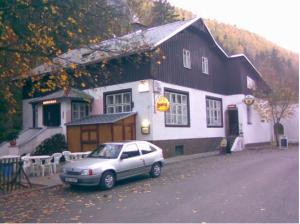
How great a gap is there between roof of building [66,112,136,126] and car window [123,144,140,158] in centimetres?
636

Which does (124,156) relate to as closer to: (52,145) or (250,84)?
(52,145)

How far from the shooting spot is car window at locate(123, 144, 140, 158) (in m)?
13.7

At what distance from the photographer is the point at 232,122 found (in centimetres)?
3139

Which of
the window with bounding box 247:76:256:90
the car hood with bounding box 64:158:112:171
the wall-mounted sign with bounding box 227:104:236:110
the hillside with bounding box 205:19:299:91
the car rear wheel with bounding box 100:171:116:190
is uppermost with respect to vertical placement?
the hillside with bounding box 205:19:299:91

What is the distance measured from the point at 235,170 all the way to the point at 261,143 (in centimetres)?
1925

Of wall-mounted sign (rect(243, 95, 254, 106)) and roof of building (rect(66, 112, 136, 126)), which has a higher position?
wall-mounted sign (rect(243, 95, 254, 106))

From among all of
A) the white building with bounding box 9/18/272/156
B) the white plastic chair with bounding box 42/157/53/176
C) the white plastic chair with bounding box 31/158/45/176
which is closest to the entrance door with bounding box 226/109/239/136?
the white building with bounding box 9/18/272/156

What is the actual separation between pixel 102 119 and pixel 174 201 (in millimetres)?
12741

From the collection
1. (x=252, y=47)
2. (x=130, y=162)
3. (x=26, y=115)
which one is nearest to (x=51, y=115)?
(x=26, y=115)

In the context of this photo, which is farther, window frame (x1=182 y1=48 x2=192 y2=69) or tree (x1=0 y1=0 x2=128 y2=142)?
window frame (x1=182 y1=48 x2=192 y2=69)

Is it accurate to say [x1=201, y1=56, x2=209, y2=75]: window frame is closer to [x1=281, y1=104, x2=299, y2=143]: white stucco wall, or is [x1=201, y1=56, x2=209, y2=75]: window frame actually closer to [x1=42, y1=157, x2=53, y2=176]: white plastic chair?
[x1=281, y1=104, x2=299, y2=143]: white stucco wall

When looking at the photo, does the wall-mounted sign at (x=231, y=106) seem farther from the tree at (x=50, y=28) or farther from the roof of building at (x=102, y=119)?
the tree at (x=50, y=28)

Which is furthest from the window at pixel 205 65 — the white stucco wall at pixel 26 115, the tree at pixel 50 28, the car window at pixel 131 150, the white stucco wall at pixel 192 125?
the tree at pixel 50 28

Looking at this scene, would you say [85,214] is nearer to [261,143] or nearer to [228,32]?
[261,143]
